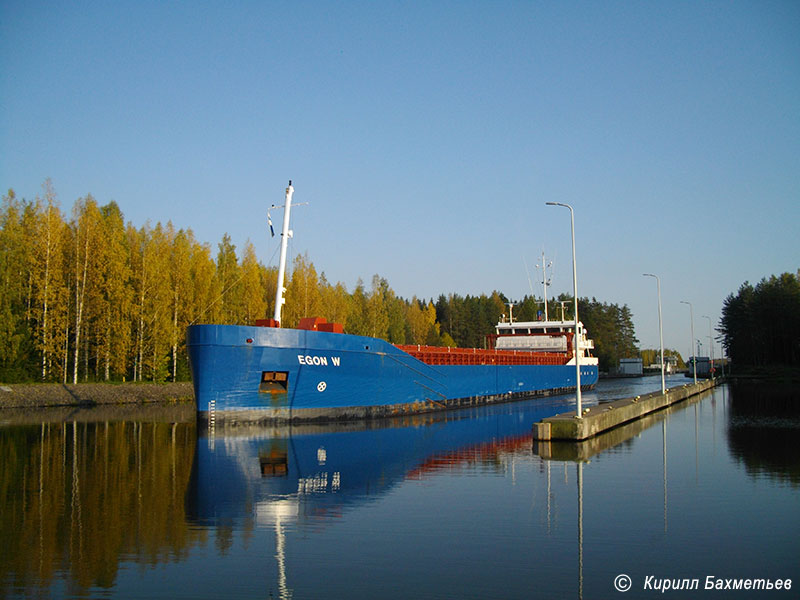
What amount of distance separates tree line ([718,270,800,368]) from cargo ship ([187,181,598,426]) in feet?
180

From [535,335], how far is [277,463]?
131ft

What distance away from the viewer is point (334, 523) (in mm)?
9742

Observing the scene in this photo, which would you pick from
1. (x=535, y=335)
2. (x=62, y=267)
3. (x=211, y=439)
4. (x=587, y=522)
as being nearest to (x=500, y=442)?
(x=211, y=439)

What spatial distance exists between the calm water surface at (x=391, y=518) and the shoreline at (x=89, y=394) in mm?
16701

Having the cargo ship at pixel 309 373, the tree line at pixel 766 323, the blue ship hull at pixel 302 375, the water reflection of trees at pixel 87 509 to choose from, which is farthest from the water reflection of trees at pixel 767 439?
the tree line at pixel 766 323

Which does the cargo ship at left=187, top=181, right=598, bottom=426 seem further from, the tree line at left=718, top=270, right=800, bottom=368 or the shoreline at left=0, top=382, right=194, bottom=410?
the tree line at left=718, top=270, right=800, bottom=368

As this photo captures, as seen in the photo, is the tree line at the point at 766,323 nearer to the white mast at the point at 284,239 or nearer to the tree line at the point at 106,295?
the tree line at the point at 106,295

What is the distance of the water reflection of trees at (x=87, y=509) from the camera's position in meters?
7.64

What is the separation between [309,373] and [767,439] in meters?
14.9

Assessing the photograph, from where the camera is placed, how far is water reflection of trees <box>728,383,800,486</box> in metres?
14.5

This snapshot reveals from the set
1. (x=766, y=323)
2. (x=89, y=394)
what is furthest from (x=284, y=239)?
(x=766, y=323)

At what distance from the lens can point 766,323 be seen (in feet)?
257

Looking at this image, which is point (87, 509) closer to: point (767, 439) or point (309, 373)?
point (309, 373)

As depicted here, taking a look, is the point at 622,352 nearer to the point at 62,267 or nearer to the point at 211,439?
the point at 62,267
